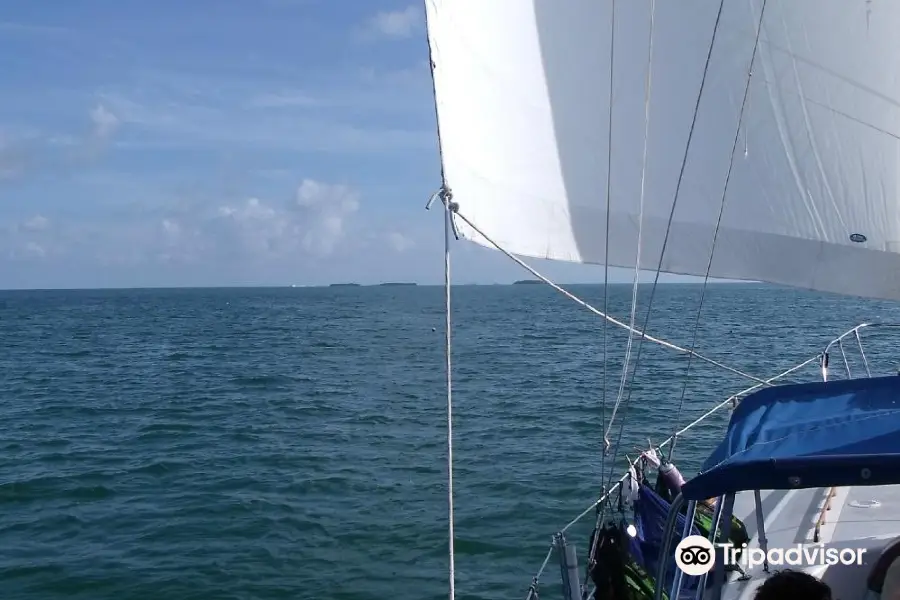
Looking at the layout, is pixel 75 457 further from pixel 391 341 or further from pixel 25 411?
pixel 391 341

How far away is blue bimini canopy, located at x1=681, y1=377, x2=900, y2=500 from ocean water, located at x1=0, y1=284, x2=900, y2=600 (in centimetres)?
357

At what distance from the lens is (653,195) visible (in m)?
5.86

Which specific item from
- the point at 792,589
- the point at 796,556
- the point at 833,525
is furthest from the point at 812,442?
the point at 833,525

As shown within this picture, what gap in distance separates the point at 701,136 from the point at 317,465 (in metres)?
10.9

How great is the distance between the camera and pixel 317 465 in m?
15.0

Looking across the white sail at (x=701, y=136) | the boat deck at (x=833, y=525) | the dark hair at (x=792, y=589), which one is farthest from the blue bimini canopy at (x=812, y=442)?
the white sail at (x=701, y=136)

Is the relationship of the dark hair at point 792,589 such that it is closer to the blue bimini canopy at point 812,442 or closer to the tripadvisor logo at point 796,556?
the blue bimini canopy at point 812,442

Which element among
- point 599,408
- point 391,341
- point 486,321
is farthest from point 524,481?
point 486,321

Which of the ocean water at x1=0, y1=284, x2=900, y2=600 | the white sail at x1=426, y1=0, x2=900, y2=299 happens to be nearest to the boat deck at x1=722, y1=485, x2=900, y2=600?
the white sail at x1=426, y1=0, x2=900, y2=299

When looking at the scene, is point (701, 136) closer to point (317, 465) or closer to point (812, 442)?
point (812, 442)

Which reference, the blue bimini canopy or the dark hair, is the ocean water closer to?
the blue bimini canopy

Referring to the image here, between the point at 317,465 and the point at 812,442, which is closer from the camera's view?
the point at 812,442

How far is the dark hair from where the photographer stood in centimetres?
285

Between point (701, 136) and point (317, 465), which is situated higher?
point (701, 136)
